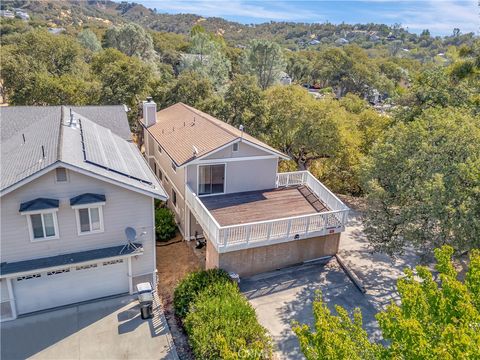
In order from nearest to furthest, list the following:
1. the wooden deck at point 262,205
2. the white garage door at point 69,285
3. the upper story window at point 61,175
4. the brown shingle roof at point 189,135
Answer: the upper story window at point 61,175
the white garage door at point 69,285
the wooden deck at point 262,205
the brown shingle roof at point 189,135

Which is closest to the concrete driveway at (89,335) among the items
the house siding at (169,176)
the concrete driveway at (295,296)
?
the concrete driveway at (295,296)

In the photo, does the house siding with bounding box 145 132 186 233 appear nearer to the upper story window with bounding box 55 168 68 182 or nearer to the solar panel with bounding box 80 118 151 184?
the solar panel with bounding box 80 118 151 184

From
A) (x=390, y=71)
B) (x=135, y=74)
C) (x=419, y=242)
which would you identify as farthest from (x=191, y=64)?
(x=390, y=71)

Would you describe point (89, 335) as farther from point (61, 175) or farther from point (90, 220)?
point (61, 175)

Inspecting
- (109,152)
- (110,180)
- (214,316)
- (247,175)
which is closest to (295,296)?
(214,316)

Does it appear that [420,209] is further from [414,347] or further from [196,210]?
[196,210]

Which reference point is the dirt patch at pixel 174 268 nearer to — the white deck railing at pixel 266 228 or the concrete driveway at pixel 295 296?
the white deck railing at pixel 266 228
